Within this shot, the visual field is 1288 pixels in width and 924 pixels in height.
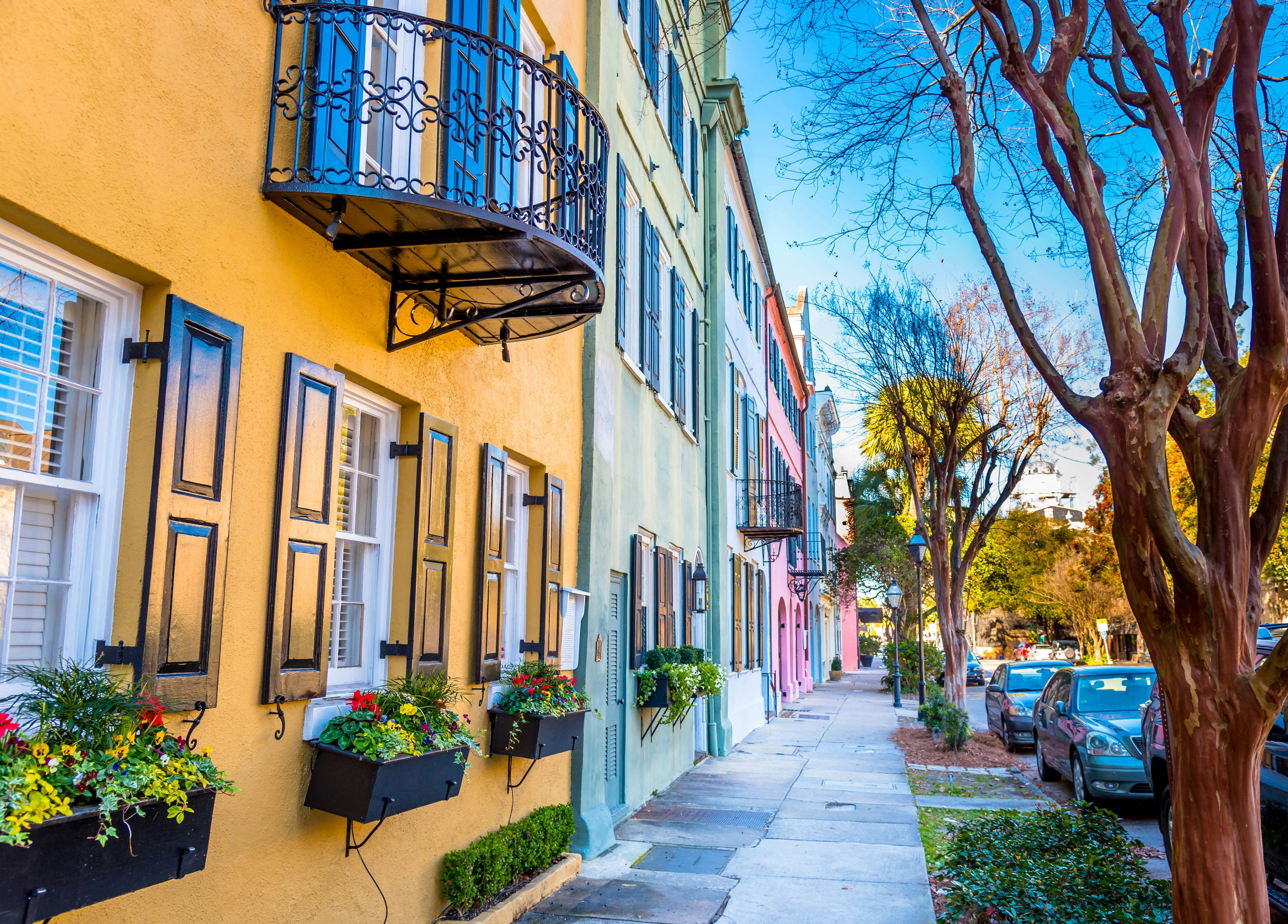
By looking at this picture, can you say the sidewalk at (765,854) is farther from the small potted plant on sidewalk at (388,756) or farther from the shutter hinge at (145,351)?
the shutter hinge at (145,351)

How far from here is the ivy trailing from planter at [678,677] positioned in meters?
10.5

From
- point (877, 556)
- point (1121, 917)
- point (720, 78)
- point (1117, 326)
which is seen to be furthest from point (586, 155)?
point (877, 556)

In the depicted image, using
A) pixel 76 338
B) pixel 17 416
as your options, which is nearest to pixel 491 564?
pixel 76 338

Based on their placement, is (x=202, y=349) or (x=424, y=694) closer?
(x=202, y=349)

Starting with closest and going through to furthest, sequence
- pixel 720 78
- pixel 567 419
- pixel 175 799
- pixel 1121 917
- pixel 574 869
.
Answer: pixel 175 799 → pixel 1121 917 → pixel 574 869 → pixel 567 419 → pixel 720 78

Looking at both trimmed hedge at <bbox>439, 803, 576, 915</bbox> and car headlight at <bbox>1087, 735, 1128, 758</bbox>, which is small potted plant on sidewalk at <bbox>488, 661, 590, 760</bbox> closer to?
trimmed hedge at <bbox>439, 803, 576, 915</bbox>

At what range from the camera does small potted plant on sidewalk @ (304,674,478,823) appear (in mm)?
4504

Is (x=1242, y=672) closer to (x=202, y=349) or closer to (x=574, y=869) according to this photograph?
(x=202, y=349)

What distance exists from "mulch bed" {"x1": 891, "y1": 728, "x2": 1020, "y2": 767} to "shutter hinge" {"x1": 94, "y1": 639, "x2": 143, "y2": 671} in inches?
514

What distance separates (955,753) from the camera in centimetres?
1561

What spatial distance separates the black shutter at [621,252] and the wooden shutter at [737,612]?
7.54m

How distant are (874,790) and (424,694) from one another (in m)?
8.40

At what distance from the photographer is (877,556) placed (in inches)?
1479

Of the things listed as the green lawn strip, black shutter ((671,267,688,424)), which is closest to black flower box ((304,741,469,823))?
the green lawn strip
